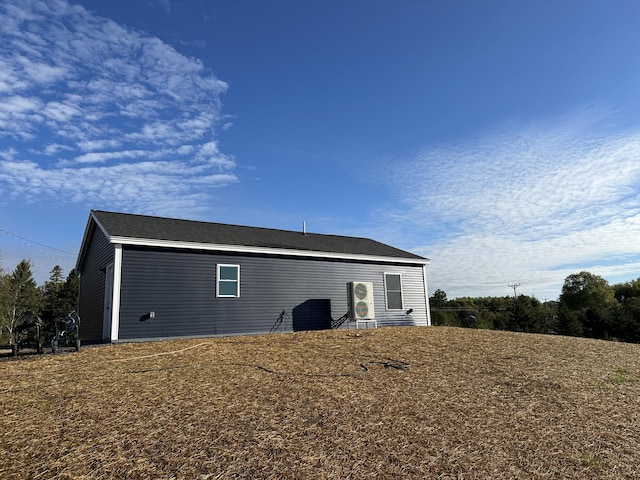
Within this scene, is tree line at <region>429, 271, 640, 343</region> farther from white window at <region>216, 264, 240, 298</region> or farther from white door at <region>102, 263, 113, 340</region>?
white door at <region>102, 263, 113, 340</region>

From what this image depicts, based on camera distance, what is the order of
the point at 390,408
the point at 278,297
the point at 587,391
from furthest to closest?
1. the point at 278,297
2. the point at 587,391
3. the point at 390,408

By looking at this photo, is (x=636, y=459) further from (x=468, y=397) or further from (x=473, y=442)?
(x=468, y=397)

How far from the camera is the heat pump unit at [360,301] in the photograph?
1552cm

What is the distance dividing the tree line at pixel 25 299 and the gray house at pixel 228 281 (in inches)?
1105

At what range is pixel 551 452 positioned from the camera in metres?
4.48

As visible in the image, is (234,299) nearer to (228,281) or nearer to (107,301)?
(228,281)

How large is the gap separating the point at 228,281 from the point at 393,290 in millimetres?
7790

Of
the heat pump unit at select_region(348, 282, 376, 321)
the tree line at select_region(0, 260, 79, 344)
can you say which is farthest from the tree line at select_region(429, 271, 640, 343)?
the tree line at select_region(0, 260, 79, 344)

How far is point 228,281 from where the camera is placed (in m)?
13.5

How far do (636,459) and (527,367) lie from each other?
408cm

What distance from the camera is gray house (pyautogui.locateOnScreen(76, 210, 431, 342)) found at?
471 inches

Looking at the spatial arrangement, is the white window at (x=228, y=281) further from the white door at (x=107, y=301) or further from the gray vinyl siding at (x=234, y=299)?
the white door at (x=107, y=301)

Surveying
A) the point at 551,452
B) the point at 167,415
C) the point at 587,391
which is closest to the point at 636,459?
the point at 551,452

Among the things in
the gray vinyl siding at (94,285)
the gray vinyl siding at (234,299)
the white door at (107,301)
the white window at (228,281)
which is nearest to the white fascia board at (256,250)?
the gray vinyl siding at (234,299)
